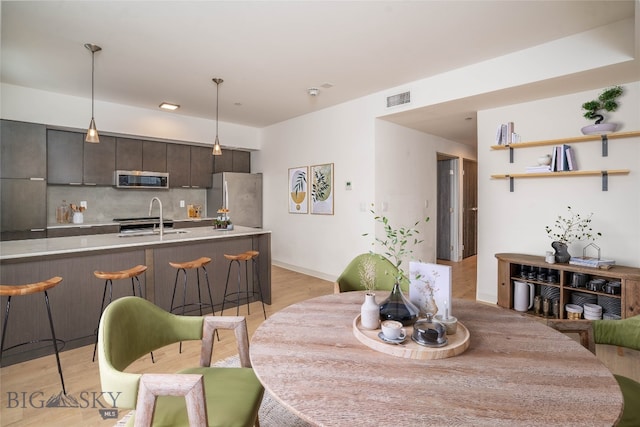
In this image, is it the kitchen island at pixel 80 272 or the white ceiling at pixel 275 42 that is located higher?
the white ceiling at pixel 275 42

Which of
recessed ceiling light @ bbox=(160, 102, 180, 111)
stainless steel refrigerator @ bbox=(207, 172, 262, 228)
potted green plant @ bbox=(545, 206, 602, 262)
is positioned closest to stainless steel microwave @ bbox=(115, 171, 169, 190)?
stainless steel refrigerator @ bbox=(207, 172, 262, 228)

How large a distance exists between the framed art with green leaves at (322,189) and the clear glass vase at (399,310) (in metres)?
3.67

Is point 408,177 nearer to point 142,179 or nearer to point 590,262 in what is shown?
point 590,262

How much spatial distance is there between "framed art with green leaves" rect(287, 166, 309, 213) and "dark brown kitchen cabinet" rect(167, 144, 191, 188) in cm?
185

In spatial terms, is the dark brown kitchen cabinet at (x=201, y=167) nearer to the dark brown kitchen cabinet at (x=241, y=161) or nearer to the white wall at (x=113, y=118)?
the white wall at (x=113, y=118)

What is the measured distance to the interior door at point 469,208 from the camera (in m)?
6.85

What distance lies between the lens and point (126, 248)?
3.01 meters

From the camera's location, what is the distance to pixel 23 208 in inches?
160

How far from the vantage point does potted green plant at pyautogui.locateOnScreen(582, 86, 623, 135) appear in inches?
119

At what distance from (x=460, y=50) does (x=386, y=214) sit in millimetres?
2318

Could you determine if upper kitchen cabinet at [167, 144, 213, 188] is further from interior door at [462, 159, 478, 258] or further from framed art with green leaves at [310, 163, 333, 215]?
interior door at [462, 159, 478, 258]

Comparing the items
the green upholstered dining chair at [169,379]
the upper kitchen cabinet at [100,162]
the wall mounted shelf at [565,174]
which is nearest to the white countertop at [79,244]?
the green upholstered dining chair at [169,379]

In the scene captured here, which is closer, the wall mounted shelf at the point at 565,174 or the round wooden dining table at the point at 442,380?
the round wooden dining table at the point at 442,380

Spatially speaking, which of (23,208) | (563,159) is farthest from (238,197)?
(563,159)
